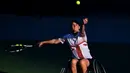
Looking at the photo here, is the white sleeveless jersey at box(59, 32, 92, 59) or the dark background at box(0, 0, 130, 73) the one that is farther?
the dark background at box(0, 0, 130, 73)

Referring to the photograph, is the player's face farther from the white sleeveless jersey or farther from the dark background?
the dark background

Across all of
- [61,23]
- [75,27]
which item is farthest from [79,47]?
[61,23]

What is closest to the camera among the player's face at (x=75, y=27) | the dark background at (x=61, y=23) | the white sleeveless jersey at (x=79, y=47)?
the white sleeveless jersey at (x=79, y=47)

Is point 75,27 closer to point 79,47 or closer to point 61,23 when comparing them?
point 79,47

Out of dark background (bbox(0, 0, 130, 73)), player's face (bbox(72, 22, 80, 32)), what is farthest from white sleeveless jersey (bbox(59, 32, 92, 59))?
dark background (bbox(0, 0, 130, 73))

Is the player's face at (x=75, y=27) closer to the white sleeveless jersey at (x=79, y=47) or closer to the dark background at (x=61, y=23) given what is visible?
the white sleeveless jersey at (x=79, y=47)

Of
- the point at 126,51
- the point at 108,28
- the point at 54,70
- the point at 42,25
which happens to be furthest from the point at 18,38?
the point at 54,70

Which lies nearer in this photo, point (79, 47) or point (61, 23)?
point (79, 47)

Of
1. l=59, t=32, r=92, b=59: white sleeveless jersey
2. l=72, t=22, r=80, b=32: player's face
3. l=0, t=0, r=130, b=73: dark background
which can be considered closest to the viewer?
l=59, t=32, r=92, b=59: white sleeveless jersey

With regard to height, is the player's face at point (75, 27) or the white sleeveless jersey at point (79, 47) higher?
the player's face at point (75, 27)

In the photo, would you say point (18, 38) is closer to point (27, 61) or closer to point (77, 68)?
point (27, 61)

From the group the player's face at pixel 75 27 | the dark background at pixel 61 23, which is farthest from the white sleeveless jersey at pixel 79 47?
the dark background at pixel 61 23

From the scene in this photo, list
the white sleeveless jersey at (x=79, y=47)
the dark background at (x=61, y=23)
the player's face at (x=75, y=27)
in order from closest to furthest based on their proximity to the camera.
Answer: the white sleeveless jersey at (x=79, y=47), the player's face at (x=75, y=27), the dark background at (x=61, y=23)

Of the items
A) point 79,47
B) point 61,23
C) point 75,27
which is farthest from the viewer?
point 61,23
